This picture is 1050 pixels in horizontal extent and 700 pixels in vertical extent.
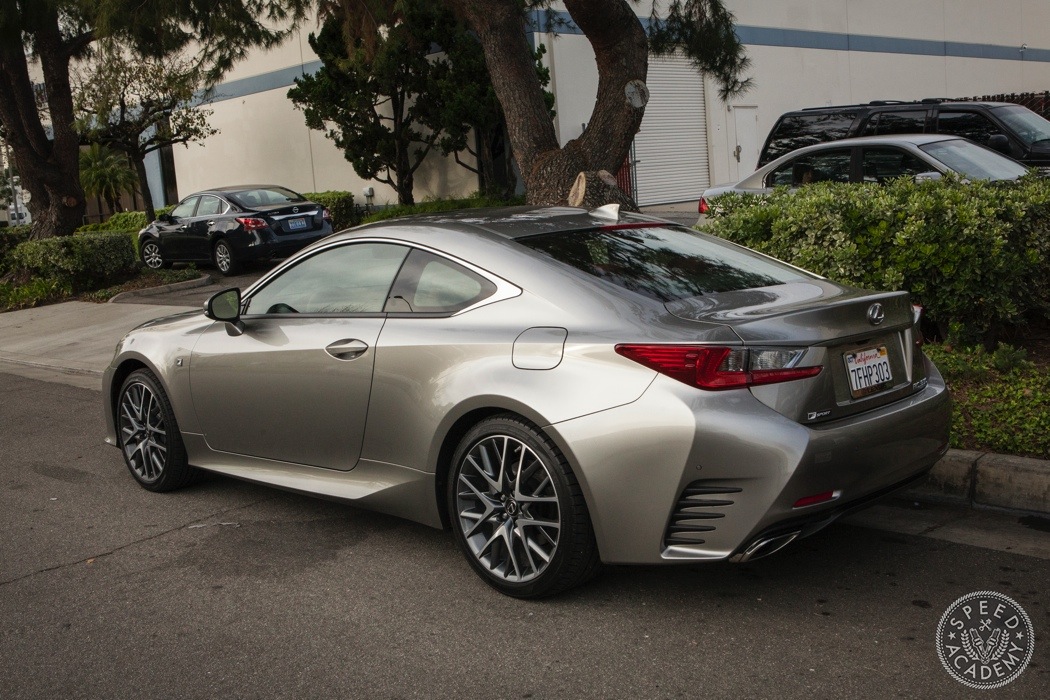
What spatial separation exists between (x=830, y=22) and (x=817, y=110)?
14.3 m

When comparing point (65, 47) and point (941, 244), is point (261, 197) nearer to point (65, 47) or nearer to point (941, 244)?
point (65, 47)

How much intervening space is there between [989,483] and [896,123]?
30.2 ft

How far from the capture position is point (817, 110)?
1356 centimetres

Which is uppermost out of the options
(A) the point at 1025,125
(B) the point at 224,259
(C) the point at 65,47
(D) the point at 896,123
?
(C) the point at 65,47

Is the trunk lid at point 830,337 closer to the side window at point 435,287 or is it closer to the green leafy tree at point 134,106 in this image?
the side window at point 435,287

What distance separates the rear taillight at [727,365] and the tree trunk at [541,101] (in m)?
6.12

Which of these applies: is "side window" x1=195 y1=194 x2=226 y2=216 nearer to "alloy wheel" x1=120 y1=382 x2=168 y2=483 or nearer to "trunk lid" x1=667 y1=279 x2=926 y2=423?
"alloy wheel" x1=120 y1=382 x2=168 y2=483

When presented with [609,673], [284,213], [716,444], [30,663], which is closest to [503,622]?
[609,673]

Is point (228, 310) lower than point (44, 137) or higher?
lower

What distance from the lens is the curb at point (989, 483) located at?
4852mm

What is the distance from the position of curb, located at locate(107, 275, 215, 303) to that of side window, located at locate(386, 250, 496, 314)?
11961mm

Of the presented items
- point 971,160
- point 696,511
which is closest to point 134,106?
point 971,160

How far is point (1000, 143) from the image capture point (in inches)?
492

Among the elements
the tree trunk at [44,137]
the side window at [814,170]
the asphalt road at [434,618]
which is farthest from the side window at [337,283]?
the tree trunk at [44,137]
